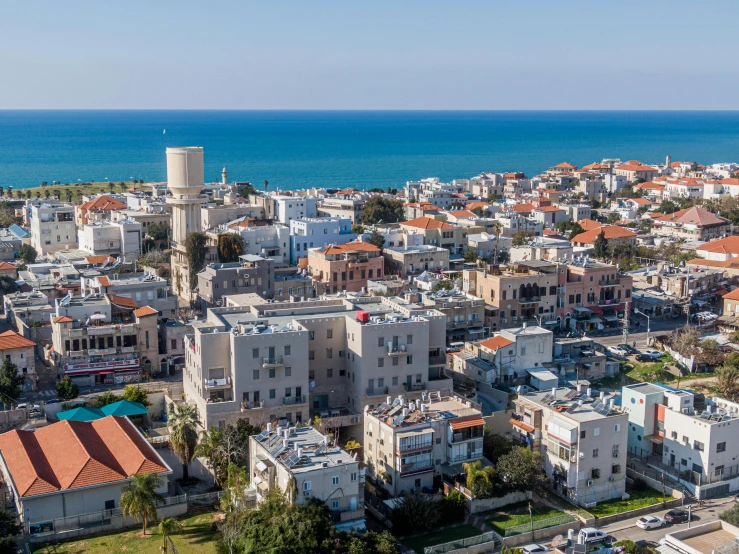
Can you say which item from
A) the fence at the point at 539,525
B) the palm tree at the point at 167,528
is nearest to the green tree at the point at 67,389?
the palm tree at the point at 167,528

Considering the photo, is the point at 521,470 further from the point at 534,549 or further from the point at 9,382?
the point at 9,382

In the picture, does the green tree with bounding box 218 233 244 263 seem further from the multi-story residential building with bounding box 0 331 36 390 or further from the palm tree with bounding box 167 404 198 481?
the palm tree with bounding box 167 404 198 481

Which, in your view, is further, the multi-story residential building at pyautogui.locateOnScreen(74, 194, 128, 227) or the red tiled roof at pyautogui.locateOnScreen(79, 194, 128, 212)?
the red tiled roof at pyautogui.locateOnScreen(79, 194, 128, 212)

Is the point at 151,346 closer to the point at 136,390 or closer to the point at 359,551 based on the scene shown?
the point at 136,390

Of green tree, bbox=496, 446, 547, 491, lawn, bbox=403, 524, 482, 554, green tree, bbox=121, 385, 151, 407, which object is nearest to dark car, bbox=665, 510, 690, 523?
green tree, bbox=496, 446, 547, 491

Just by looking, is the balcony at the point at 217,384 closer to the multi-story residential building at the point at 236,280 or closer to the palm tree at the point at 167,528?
the palm tree at the point at 167,528

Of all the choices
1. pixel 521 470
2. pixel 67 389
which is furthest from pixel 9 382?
pixel 521 470
